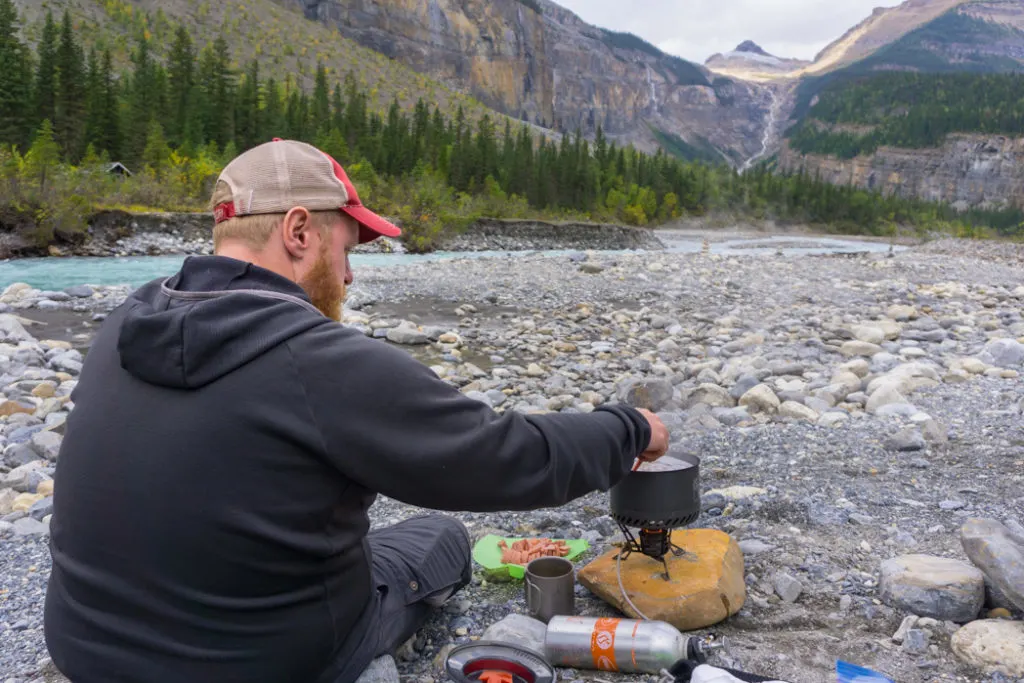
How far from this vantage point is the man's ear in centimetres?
168

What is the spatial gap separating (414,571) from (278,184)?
1.36m

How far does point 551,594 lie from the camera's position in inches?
105

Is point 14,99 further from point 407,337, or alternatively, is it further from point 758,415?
point 758,415

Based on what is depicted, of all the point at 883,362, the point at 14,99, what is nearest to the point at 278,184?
the point at 883,362

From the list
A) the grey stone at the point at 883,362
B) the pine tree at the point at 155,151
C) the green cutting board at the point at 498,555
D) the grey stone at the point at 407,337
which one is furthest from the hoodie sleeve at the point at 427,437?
the pine tree at the point at 155,151

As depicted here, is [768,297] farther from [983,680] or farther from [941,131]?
[941,131]

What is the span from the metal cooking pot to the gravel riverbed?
0.45 meters

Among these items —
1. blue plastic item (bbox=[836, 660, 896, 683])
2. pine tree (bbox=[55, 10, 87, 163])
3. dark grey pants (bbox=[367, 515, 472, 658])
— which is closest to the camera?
blue plastic item (bbox=[836, 660, 896, 683])

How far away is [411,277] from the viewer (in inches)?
613

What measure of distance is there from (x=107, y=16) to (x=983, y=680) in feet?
274

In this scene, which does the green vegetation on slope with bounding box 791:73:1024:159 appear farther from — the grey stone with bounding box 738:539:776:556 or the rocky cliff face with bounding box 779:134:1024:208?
the grey stone with bounding box 738:539:776:556

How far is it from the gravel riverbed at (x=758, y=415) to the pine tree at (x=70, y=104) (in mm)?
29972

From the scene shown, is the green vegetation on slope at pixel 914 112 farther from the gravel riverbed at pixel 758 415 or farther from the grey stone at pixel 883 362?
the grey stone at pixel 883 362

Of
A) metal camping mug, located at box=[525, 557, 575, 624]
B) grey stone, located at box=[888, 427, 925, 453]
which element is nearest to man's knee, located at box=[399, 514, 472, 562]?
metal camping mug, located at box=[525, 557, 575, 624]
